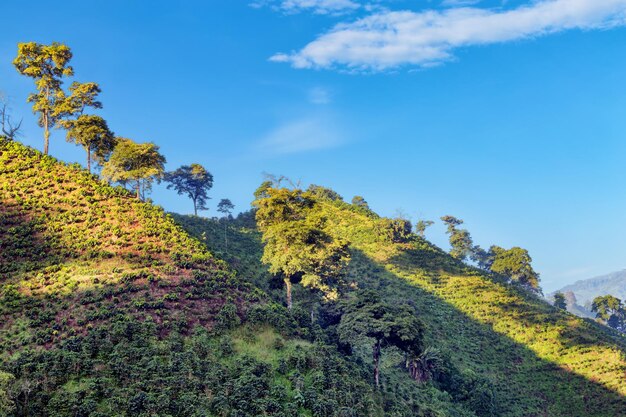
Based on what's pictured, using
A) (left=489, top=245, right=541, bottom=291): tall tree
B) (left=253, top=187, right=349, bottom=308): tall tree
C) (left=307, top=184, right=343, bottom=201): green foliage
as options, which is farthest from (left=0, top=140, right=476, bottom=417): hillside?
A: (left=307, top=184, right=343, bottom=201): green foliage

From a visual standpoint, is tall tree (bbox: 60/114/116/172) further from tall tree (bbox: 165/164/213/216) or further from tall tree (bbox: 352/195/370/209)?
tall tree (bbox: 352/195/370/209)

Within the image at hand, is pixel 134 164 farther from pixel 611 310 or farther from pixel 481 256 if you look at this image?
pixel 611 310

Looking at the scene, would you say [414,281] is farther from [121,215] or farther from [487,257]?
[487,257]

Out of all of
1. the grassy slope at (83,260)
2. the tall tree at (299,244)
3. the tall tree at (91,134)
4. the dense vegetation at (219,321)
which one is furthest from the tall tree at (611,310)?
the tall tree at (91,134)

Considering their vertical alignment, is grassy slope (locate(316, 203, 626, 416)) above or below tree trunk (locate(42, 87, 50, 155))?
below

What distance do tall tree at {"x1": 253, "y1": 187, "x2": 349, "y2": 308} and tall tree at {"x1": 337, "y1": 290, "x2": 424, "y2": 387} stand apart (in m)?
5.17

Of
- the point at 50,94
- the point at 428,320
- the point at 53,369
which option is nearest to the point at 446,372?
the point at 428,320

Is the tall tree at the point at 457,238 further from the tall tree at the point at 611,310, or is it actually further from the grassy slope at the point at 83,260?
the grassy slope at the point at 83,260

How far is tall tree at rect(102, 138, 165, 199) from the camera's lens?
5272cm

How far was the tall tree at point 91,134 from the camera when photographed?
5425 cm

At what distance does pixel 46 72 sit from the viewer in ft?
185

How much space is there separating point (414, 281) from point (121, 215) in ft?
165

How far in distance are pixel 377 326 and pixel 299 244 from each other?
1215 cm

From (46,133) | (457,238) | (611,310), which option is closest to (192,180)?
(46,133)
